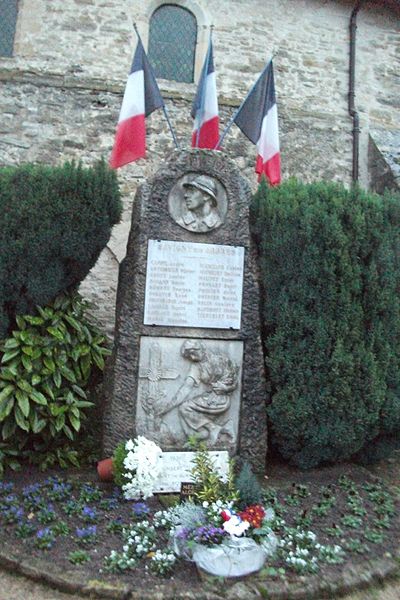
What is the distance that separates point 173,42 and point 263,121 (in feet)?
15.2

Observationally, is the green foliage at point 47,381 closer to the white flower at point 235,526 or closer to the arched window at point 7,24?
the white flower at point 235,526

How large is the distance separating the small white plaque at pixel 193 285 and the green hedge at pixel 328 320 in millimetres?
295

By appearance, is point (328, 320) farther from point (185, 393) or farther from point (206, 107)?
point (206, 107)

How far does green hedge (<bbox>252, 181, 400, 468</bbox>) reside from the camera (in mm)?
4164

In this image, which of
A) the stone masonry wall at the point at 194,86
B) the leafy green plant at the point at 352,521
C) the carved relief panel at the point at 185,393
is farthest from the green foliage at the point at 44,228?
the stone masonry wall at the point at 194,86

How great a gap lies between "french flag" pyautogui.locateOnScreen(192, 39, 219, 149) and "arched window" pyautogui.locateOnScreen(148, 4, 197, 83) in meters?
3.90

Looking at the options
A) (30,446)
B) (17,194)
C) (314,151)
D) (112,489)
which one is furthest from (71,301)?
(314,151)

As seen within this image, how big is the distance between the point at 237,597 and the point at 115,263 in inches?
216

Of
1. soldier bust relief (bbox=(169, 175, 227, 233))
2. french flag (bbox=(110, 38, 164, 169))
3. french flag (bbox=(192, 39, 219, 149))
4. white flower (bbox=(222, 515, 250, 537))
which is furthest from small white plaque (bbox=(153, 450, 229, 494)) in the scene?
french flag (bbox=(192, 39, 219, 149))

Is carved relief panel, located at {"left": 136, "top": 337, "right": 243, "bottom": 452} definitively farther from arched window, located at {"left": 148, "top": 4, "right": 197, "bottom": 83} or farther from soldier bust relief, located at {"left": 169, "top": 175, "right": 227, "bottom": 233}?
arched window, located at {"left": 148, "top": 4, "right": 197, "bottom": 83}

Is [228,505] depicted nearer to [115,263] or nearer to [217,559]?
[217,559]

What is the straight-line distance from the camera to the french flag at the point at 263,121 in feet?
17.0

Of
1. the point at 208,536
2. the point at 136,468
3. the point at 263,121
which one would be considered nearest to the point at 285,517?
the point at 208,536

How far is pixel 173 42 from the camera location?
894cm
